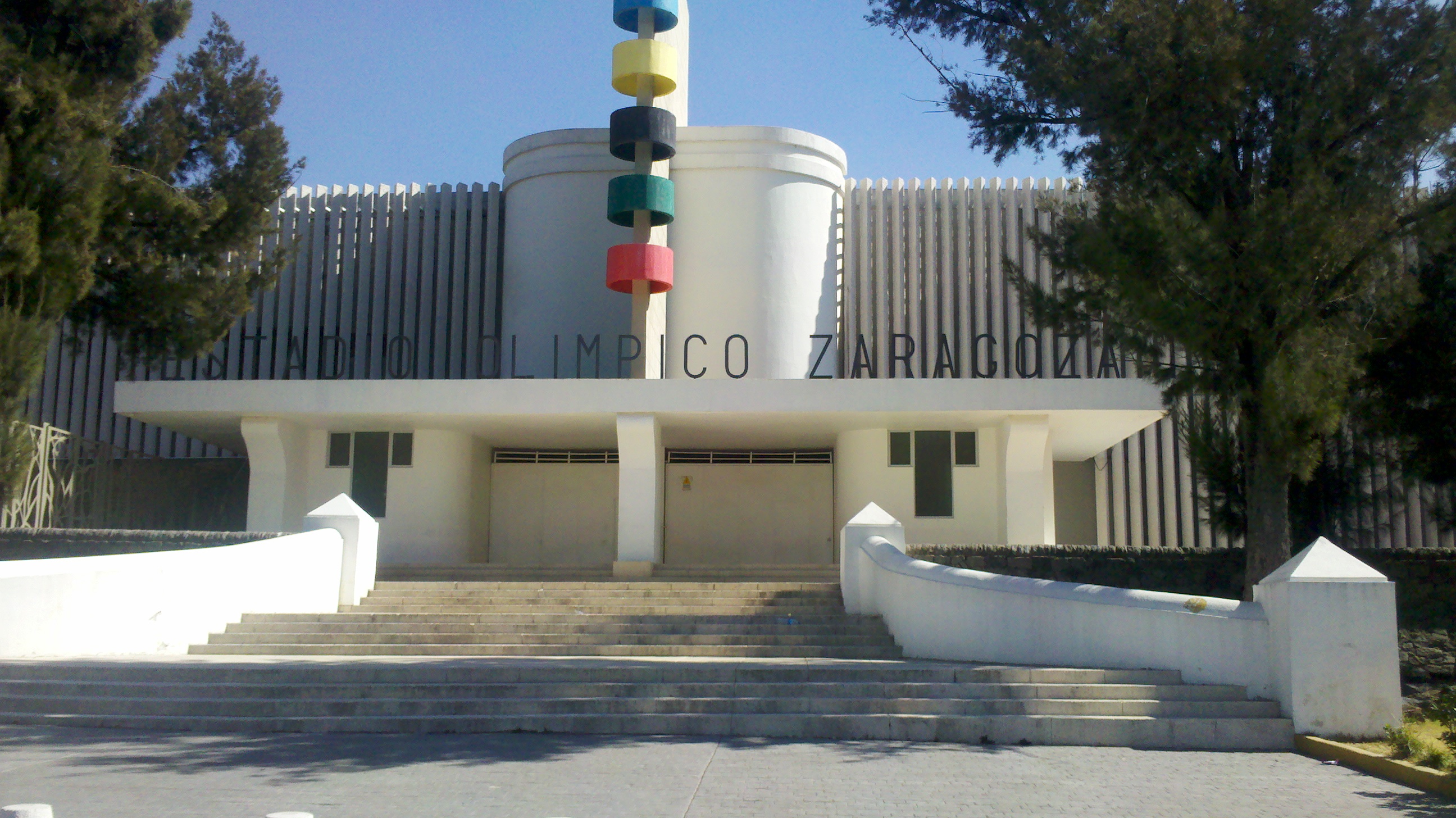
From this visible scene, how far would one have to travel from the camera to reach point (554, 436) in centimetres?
2094

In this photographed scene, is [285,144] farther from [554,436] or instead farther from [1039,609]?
[1039,609]

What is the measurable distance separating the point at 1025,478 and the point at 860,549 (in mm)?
4584

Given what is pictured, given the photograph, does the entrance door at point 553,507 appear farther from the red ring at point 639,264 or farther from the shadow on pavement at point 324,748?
the shadow on pavement at point 324,748

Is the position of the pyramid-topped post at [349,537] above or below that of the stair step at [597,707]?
above

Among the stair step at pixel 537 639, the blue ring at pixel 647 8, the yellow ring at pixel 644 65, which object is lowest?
the stair step at pixel 537 639

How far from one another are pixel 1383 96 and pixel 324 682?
410 inches

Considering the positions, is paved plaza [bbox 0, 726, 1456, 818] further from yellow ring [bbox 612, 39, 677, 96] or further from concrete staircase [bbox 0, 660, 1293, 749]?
yellow ring [bbox 612, 39, 677, 96]

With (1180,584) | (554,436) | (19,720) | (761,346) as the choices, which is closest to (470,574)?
(554,436)

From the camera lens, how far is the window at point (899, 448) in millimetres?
19531

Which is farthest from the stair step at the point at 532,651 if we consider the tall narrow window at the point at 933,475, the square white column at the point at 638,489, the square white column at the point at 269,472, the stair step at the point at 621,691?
the tall narrow window at the point at 933,475

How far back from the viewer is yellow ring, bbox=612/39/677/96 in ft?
67.9

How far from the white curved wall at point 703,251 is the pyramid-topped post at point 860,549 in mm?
7218

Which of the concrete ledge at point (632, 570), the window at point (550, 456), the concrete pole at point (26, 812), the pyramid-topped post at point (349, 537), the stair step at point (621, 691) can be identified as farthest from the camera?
the window at point (550, 456)

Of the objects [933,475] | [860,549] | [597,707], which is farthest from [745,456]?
[597,707]
